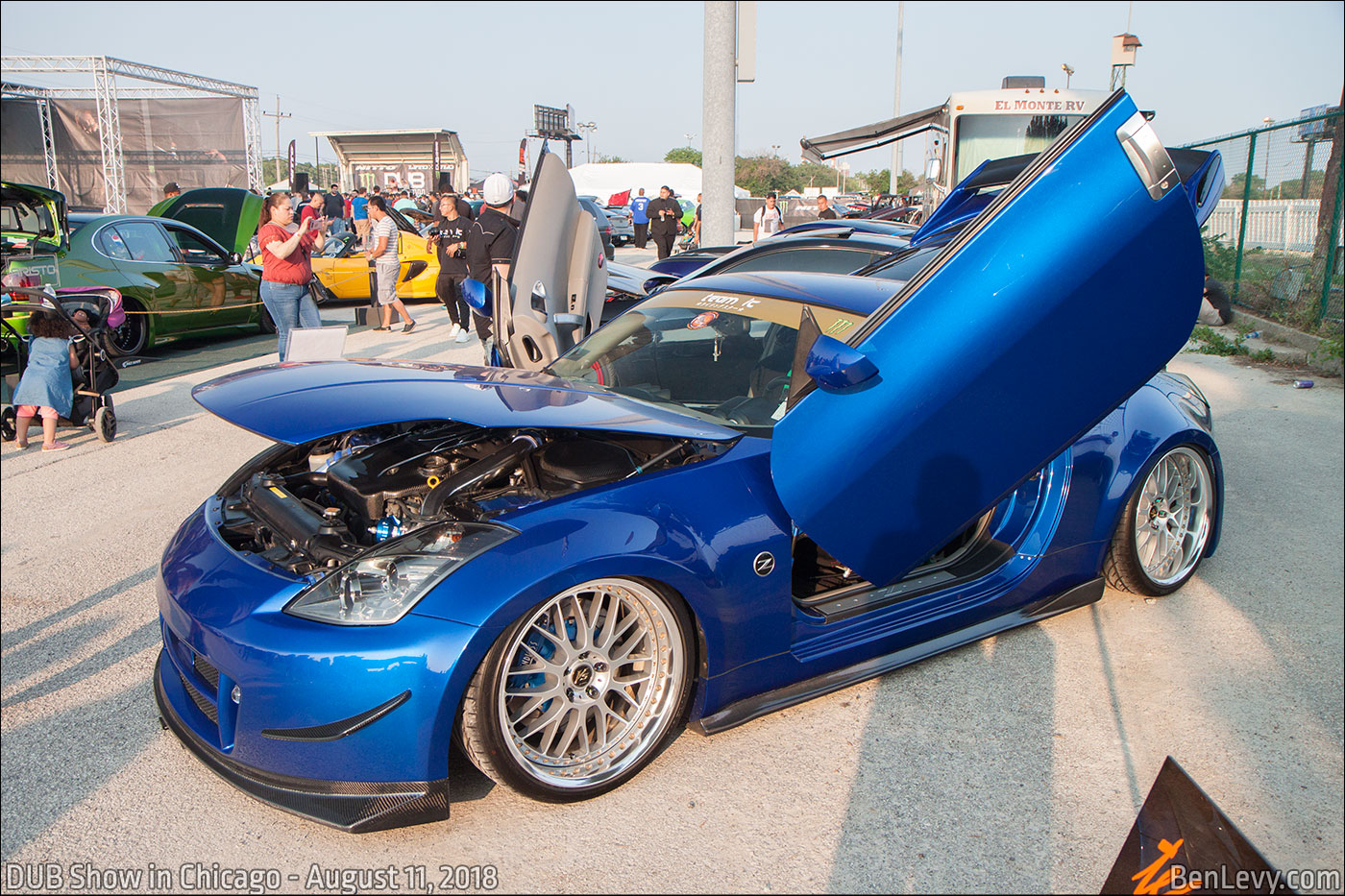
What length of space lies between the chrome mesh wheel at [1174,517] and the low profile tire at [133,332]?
980 centimetres

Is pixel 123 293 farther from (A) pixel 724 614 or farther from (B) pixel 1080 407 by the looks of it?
(B) pixel 1080 407

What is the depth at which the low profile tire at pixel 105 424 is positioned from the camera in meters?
6.67

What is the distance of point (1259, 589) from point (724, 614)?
2708 mm

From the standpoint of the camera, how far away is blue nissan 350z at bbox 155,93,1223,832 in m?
2.28

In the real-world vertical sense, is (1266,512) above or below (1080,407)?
below

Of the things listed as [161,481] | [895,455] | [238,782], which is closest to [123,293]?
[161,481]

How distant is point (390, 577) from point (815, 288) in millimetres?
2053

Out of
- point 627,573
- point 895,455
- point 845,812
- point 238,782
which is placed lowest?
point 845,812

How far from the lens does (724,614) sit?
2.65m

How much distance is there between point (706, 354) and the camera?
3.64 metres

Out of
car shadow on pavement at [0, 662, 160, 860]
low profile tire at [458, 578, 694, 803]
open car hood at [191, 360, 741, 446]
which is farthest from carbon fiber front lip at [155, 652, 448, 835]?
open car hood at [191, 360, 741, 446]

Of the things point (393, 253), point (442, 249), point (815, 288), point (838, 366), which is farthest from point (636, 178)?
point (838, 366)

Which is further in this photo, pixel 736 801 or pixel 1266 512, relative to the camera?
pixel 1266 512

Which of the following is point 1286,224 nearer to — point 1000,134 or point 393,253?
point 1000,134
